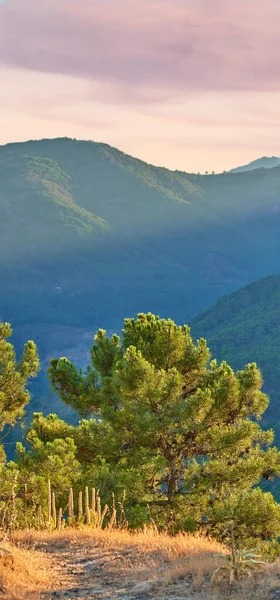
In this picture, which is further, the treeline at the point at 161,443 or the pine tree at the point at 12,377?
the pine tree at the point at 12,377

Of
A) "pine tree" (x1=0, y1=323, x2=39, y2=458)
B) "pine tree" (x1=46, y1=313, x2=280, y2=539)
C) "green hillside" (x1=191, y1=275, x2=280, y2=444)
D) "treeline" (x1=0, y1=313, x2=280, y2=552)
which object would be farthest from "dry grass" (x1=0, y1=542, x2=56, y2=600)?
"green hillside" (x1=191, y1=275, x2=280, y2=444)

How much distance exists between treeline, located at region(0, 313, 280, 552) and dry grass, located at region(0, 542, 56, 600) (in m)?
8.21

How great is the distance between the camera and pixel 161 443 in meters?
18.2

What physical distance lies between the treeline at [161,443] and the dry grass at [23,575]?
821cm

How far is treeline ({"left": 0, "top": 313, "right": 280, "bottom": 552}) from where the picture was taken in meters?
17.0

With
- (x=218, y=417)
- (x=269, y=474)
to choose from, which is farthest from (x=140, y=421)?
(x=269, y=474)

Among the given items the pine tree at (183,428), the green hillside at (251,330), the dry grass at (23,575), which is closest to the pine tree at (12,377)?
the pine tree at (183,428)

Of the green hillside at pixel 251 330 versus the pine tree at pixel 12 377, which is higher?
the green hillside at pixel 251 330

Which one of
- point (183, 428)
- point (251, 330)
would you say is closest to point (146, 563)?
point (183, 428)

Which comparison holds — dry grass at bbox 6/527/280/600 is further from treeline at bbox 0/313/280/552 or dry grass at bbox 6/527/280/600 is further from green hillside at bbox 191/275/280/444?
green hillside at bbox 191/275/280/444

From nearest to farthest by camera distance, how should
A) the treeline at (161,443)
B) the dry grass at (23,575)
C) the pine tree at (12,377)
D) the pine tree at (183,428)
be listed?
the dry grass at (23,575) < the treeline at (161,443) < the pine tree at (183,428) < the pine tree at (12,377)

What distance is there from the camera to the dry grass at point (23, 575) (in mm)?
6754

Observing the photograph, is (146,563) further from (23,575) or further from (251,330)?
(251,330)

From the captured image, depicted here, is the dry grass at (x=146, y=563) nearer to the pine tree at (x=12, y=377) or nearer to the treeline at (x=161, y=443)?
the treeline at (x=161, y=443)
